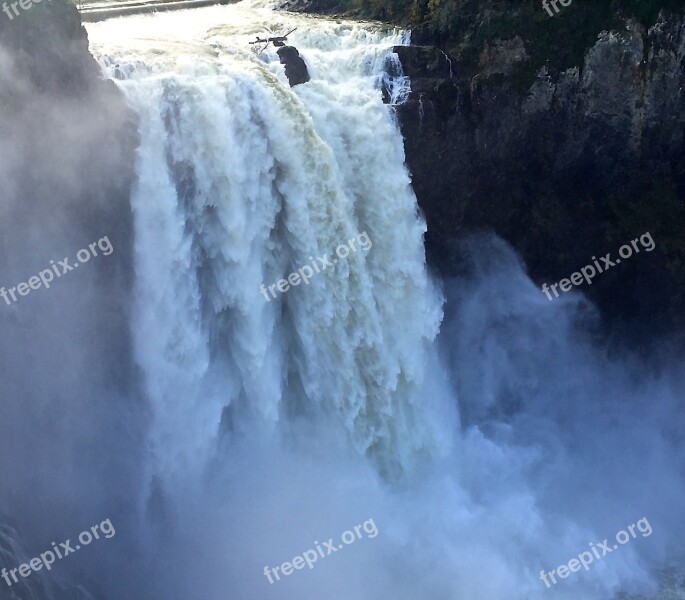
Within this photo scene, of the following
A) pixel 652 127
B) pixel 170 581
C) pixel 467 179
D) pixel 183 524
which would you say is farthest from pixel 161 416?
pixel 652 127

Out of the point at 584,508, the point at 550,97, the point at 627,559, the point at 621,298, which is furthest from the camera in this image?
the point at 621,298

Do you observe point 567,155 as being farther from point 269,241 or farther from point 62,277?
point 62,277

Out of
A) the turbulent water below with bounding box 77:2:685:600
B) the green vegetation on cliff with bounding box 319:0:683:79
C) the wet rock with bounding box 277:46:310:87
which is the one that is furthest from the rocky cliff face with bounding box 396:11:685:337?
the wet rock with bounding box 277:46:310:87

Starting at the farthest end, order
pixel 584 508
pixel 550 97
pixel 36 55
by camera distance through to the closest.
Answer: pixel 550 97
pixel 584 508
pixel 36 55

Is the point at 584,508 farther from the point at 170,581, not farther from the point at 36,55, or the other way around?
the point at 36,55

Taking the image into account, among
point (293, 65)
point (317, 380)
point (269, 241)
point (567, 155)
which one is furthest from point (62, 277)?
point (567, 155)

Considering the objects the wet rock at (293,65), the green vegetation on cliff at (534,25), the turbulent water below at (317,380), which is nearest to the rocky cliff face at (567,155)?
the green vegetation on cliff at (534,25)
